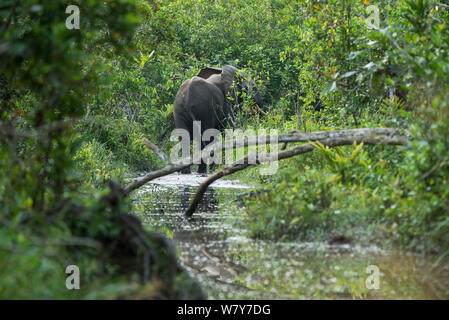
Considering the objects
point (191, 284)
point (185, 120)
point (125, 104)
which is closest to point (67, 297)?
point (191, 284)

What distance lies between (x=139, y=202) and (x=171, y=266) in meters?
5.65

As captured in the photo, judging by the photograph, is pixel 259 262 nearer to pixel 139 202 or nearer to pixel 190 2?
pixel 139 202

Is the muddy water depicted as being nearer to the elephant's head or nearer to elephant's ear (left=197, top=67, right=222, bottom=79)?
the elephant's head

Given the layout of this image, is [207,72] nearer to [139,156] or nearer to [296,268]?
[139,156]

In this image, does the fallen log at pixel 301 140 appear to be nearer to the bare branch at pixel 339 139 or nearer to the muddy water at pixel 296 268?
the bare branch at pixel 339 139

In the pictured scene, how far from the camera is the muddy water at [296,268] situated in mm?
4098

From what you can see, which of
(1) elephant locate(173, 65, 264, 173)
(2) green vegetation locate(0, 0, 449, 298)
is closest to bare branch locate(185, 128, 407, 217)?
(2) green vegetation locate(0, 0, 449, 298)

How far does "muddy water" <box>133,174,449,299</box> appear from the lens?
410 centimetres

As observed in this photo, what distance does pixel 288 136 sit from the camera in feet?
22.1

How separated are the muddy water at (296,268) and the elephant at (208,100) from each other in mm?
7553

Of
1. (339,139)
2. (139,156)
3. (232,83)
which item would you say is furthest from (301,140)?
(232,83)

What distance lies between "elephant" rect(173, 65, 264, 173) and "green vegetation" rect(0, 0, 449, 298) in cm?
120

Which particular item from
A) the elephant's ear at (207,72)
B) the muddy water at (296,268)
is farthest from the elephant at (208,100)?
the muddy water at (296,268)
